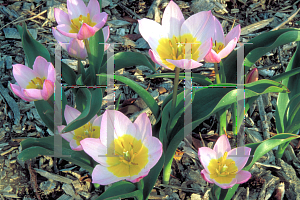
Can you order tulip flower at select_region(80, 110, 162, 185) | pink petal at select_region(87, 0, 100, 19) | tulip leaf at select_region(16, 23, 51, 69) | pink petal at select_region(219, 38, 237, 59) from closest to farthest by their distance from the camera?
1. tulip flower at select_region(80, 110, 162, 185)
2. pink petal at select_region(219, 38, 237, 59)
3. pink petal at select_region(87, 0, 100, 19)
4. tulip leaf at select_region(16, 23, 51, 69)

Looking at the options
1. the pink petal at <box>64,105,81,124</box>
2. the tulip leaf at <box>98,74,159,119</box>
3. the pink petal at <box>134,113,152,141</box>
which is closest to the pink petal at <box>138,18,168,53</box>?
the tulip leaf at <box>98,74,159,119</box>

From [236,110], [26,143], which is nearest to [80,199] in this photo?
[26,143]

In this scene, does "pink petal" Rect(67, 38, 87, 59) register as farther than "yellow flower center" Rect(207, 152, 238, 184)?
Yes

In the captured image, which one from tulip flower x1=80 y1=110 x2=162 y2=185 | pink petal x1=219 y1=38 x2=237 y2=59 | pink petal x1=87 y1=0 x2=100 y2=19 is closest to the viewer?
tulip flower x1=80 y1=110 x2=162 y2=185

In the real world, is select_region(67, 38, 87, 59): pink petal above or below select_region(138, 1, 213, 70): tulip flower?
below

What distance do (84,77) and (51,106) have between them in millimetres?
287

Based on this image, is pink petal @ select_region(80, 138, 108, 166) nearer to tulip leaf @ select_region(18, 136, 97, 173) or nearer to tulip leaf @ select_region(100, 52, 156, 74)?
tulip leaf @ select_region(18, 136, 97, 173)

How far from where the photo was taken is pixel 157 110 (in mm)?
1446

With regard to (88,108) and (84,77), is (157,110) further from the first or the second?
(84,77)

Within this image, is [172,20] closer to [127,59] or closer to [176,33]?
[176,33]

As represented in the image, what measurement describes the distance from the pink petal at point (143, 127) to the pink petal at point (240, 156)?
40cm

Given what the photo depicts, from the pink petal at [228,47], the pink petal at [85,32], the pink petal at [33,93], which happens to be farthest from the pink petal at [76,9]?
the pink petal at [228,47]

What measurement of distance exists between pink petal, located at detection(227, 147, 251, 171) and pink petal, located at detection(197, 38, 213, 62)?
435 millimetres

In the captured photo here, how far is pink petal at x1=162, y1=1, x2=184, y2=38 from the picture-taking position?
1.29 meters
